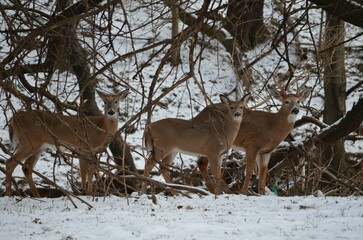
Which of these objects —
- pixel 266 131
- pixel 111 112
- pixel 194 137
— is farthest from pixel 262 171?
pixel 111 112

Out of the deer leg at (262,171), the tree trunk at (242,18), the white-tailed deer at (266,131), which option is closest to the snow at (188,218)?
the tree trunk at (242,18)

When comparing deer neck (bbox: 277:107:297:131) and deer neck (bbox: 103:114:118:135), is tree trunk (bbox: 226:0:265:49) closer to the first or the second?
deer neck (bbox: 277:107:297:131)

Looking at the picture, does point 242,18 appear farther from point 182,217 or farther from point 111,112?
point 182,217

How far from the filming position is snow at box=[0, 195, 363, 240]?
5758 millimetres

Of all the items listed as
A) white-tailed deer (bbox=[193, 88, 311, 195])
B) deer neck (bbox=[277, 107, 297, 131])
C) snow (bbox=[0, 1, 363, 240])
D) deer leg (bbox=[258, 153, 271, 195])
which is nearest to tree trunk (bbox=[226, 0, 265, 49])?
snow (bbox=[0, 1, 363, 240])

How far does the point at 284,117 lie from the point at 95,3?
5.25m

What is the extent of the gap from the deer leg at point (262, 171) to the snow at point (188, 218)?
2818 mm

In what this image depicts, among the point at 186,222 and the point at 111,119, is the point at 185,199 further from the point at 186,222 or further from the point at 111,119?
the point at 111,119

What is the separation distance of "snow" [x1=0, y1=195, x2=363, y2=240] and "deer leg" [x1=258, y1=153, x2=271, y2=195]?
2.82m

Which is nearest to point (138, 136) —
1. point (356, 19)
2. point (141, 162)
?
point (141, 162)

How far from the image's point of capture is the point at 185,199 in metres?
8.60

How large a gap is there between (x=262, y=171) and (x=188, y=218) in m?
5.35

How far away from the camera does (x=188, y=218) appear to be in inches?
264

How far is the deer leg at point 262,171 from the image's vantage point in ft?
37.8
